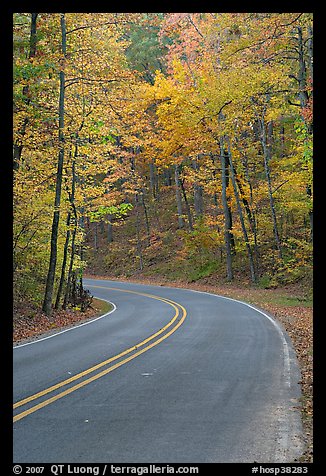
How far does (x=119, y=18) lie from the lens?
53.5ft

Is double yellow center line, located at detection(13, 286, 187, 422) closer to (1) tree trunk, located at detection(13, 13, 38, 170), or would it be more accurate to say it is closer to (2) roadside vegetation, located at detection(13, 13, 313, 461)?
(2) roadside vegetation, located at detection(13, 13, 313, 461)

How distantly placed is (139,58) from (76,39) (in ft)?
67.1

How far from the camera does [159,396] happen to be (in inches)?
275

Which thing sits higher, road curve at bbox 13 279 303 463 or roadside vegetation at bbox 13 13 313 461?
roadside vegetation at bbox 13 13 313 461

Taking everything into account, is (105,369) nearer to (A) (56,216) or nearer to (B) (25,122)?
(A) (56,216)

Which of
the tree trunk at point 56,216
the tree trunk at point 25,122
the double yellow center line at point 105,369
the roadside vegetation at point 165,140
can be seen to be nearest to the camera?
the double yellow center line at point 105,369

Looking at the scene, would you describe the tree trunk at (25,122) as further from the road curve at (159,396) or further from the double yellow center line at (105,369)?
the double yellow center line at (105,369)

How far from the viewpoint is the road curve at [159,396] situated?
5.04 metres

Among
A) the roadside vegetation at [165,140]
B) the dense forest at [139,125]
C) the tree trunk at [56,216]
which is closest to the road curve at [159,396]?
the roadside vegetation at [165,140]

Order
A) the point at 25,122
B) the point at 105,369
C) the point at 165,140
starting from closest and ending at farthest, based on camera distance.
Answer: the point at 105,369 < the point at 25,122 < the point at 165,140

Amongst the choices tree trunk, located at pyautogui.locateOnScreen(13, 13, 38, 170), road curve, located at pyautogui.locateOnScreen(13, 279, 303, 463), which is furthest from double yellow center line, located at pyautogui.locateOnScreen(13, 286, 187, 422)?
tree trunk, located at pyautogui.locateOnScreen(13, 13, 38, 170)

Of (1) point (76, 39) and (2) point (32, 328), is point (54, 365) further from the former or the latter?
(1) point (76, 39)

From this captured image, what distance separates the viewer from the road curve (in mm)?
5035

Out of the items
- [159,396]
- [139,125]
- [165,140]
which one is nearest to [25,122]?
[139,125]
